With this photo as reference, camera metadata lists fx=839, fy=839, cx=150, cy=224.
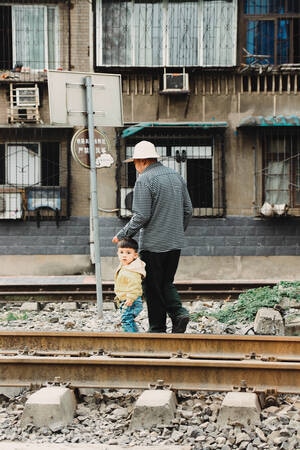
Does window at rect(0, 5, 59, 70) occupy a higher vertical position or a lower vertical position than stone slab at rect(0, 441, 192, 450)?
higher

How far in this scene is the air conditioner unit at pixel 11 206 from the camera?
19422mm

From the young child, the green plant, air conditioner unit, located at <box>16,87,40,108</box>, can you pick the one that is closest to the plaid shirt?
the young child

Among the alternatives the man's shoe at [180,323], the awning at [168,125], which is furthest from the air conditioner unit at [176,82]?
Result: the man's shoe at [180,323]

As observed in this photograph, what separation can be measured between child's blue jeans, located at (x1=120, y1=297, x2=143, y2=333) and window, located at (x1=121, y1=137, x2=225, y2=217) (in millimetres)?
10805

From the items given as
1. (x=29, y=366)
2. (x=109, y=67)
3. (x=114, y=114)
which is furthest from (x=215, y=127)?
(x=29, y=366)

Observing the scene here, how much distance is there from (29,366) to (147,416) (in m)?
1.29

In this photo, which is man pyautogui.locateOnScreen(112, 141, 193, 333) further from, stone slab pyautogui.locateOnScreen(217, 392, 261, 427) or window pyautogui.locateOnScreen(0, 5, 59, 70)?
window pyautogui.locateOnScreen(0, 5, 59, 70)

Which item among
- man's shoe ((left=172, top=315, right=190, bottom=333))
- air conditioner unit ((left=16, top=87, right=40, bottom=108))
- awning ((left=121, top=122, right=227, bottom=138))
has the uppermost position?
air conditioner unit ((left=16, top=87, right=40, bottom=108))

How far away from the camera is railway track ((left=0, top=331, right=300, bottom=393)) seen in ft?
19.2

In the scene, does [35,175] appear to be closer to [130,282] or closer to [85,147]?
[85,147]

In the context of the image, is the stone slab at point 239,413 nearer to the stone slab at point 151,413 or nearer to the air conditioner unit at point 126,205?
the stone slab at point 151,413

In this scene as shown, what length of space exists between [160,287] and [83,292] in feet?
18.7

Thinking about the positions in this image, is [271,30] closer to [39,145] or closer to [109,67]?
[109,67]

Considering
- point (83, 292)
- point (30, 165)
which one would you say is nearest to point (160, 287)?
point (83, 292)
